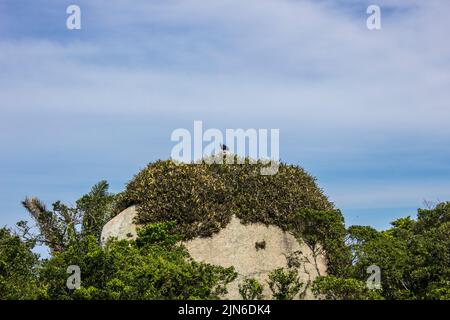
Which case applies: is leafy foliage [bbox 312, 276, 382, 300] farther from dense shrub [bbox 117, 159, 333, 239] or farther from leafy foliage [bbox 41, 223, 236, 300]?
dense shrub [bbox 117, 159, 333, 239]

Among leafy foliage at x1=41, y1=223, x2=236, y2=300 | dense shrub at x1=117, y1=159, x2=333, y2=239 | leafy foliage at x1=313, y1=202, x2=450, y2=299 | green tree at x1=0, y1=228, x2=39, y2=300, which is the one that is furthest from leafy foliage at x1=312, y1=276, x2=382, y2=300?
green tree at x1=0, y1=228, x2=39, y2=300

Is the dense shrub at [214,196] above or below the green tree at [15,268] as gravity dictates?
above

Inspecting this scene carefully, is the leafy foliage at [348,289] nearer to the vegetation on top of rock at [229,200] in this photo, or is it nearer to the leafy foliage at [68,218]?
the vegetation on top of rock at [229,200]

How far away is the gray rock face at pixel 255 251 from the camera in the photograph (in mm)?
23578

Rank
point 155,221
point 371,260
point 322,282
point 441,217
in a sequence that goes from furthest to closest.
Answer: point 441,217, point 155,221, point 371,260, point 322,282

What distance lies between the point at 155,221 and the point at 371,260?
28.9 ft

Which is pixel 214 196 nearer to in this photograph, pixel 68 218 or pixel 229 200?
pixel 229 200

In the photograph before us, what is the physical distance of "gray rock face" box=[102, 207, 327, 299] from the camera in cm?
2358

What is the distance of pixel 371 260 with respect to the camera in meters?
20.5

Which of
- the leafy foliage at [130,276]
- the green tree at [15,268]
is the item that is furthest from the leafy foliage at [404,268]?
the green tree at [15,268]

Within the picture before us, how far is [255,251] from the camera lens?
24109 millimetres
